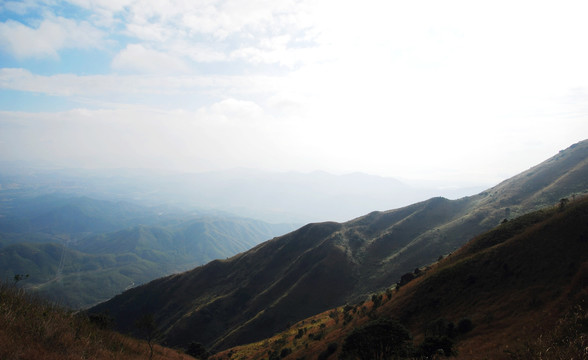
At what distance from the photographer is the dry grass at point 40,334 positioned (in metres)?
9.67

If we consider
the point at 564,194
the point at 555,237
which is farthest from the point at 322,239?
the point at 555,237

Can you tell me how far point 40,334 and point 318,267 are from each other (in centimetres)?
7687

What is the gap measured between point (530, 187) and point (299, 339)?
80786mm

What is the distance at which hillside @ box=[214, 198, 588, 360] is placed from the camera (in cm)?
1844

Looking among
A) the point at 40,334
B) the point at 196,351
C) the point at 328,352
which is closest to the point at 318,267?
the point at 196,351

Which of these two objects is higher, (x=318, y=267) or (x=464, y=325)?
(x=464, y=325)

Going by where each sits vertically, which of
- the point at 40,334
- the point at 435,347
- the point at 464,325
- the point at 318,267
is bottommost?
the point at 318,267

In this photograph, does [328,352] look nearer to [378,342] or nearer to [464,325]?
[378,342]

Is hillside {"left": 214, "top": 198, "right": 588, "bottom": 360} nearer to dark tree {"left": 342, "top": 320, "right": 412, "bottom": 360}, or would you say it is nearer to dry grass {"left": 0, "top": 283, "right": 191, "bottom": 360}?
dark tree {"left": 342, "top": 320, "right": 412, "bottom": 360}

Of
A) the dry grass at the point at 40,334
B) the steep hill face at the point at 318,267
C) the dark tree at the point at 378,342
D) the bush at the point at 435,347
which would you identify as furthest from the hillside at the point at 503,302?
the steep hill face at the point at 318,267

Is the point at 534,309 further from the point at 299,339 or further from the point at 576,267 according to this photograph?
the point at 299,339

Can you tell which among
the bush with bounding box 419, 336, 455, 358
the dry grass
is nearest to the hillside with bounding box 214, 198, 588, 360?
the bush with bounding box 419, 336, 455, 358

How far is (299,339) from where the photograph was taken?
43688 mm

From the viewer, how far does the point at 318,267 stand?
273ft
